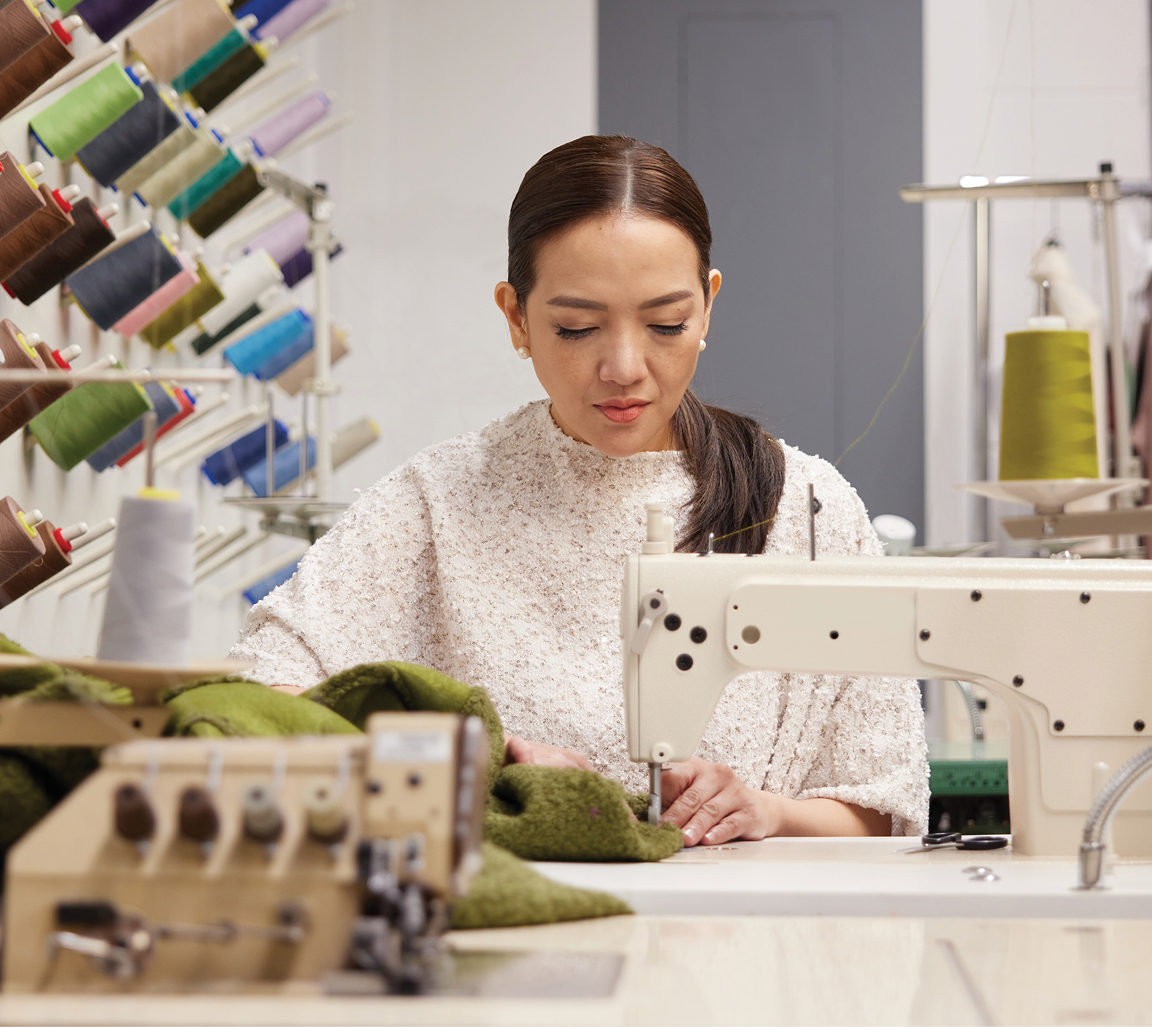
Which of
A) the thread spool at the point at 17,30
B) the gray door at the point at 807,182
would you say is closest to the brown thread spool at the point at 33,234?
the thread spool at the point at 17,30

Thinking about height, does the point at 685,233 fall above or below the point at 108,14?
below

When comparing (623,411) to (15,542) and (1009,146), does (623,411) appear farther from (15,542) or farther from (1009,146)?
(1009,146)

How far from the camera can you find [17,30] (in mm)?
1335

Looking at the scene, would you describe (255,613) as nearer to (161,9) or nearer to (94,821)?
(94,821)

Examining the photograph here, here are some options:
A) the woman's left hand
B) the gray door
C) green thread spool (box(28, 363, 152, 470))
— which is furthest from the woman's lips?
the gray door

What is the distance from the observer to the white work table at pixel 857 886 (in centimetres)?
103

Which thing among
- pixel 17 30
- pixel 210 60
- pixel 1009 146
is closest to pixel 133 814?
pixel 17 30

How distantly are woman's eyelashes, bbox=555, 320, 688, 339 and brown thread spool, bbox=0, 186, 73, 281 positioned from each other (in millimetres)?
551

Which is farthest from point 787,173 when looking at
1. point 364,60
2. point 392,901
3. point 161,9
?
point 392,901

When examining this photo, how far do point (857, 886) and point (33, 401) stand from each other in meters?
0.93

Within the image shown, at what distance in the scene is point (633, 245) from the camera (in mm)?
1494

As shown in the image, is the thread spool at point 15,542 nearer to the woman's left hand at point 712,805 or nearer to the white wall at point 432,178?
the woman's left hand at point 712,805

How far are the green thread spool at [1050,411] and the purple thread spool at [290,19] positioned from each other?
1.54m

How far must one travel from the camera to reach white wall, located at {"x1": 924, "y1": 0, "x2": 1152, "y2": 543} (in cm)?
333
